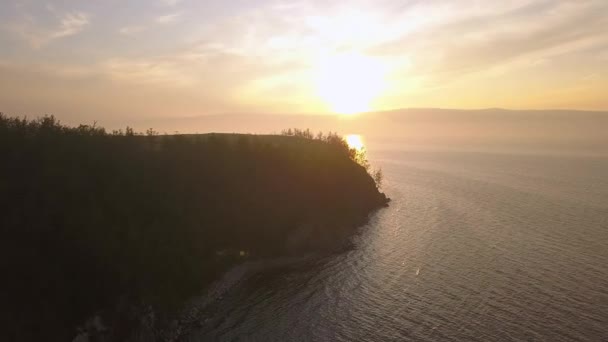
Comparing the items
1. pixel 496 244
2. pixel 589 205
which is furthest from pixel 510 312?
pixel 589 205

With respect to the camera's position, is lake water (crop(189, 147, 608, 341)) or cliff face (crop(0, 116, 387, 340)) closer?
cliff face (crop(0, 116, 387, 340))

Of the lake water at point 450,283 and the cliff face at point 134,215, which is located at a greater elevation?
the cliff face at point 134,215

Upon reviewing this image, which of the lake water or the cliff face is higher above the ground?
the cliff face

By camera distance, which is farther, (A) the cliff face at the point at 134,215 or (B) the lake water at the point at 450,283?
(B) the lake water at the point at 450,283

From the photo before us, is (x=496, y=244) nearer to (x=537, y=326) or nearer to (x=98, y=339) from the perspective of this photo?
(x=537, y=326)
